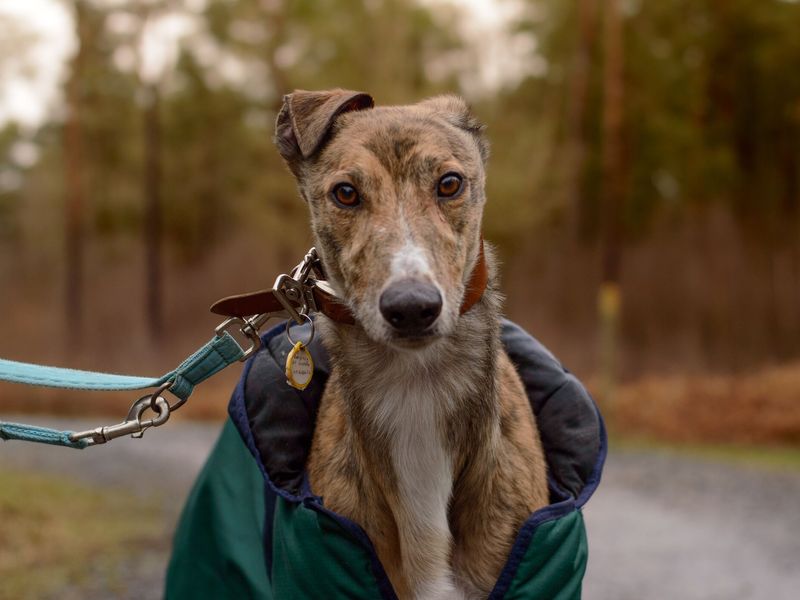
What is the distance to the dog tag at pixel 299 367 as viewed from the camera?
2.80 metres

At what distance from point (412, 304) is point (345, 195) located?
20.2 inches

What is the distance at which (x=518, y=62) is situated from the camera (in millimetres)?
23781

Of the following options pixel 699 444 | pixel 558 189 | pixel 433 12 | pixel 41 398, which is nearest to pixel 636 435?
pixel 699 444

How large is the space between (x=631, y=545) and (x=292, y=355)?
595cm

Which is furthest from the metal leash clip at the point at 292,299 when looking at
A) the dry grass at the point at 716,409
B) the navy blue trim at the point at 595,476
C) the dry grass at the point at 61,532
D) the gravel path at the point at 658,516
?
the dry grass at the point at 716,409

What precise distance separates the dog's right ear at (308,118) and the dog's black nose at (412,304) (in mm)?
690

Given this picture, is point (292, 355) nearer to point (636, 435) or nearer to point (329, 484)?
point (329, 484)

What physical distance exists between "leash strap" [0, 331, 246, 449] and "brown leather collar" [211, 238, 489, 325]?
0.37 feet

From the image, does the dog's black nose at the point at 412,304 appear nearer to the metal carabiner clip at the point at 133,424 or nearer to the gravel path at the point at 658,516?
the metal carabiner clip at the point at 133,424

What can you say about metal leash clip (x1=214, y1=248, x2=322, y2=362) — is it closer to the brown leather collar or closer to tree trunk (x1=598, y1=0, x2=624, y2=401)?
the brown leather collar

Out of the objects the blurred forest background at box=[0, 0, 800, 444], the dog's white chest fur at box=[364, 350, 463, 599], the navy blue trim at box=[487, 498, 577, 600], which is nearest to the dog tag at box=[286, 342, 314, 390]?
the dog's white chest fur at box=[364, 350, 463, 599]

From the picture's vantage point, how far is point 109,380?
9.12 feet

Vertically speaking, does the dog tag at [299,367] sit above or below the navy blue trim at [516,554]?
above

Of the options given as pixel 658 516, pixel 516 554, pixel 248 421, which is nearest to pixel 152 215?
pixel 658 516
